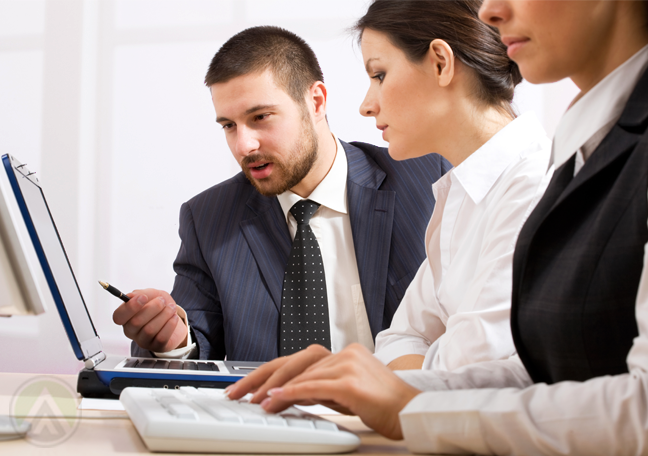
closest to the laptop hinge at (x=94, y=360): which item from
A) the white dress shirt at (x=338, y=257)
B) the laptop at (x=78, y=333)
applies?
the laptop at (x=78, y=333)

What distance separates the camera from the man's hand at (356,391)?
0.59m

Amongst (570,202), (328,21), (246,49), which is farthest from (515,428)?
(328,21)

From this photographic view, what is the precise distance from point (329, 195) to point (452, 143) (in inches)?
22.5

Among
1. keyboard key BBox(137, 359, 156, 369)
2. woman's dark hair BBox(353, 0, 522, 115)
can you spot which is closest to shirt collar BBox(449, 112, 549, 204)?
woman's dark hair BBox(353, 0, 522, 115)

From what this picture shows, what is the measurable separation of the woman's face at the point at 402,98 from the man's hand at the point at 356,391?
842 millimetres

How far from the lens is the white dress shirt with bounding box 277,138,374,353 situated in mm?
1688

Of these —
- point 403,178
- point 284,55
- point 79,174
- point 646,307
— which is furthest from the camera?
point 79,174

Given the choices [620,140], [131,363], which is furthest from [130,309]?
[620,140]

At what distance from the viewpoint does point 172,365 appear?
1130mm

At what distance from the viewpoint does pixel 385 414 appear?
0.59 meters

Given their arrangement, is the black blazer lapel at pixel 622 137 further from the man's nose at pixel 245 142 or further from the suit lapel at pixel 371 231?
the man's nose at pixel 245 142

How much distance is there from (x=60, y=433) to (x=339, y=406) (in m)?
0.31

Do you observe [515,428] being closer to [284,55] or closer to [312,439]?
[312,439]

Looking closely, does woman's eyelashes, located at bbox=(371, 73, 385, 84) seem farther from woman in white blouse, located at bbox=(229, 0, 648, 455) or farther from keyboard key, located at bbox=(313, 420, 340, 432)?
keyboard key, located at bbox=(313, 420, 340, 432)
